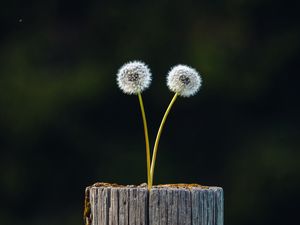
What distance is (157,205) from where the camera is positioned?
378 centimetres

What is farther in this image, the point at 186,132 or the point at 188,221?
the point at 186,132

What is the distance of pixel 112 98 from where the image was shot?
38.6 ft

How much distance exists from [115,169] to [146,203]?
786 centimetres

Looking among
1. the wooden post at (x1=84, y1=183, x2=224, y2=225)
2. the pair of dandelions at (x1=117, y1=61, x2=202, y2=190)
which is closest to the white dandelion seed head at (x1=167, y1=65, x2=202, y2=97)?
the pair of dandelions at (x1=117, y1=61, x2=202, y2=190)

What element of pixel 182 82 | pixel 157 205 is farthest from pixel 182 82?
pixel 157 205

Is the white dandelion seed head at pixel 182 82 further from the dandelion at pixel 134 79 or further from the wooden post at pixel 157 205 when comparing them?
the wooden post at pixel 157 205

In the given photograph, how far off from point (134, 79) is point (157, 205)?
0.73 m

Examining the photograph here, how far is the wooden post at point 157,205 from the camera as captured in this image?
3.79 meters

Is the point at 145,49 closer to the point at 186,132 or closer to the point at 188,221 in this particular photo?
the point at 186,132

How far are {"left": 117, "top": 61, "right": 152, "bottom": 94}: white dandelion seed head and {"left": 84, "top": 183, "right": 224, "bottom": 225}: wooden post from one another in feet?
1.92

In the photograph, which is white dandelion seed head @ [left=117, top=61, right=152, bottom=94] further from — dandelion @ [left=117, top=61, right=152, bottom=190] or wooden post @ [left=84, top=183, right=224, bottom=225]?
wooden post @ [left=84, top=183, right=224, bottom=225]

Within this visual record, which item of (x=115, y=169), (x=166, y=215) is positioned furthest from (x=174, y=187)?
(x=115, y=169)

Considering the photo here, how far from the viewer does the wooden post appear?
379 cm

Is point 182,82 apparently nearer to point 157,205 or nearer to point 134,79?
point 134,79
